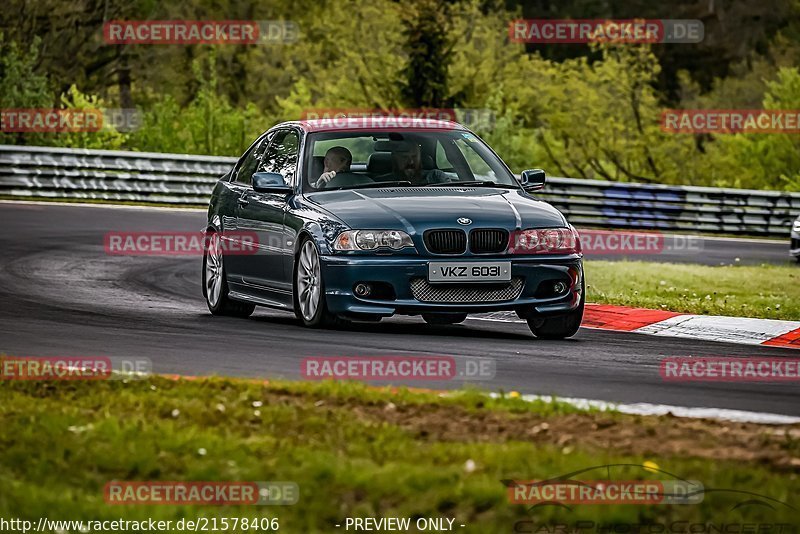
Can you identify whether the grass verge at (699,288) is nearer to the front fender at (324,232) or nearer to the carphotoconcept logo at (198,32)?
the front fender at (324,232)

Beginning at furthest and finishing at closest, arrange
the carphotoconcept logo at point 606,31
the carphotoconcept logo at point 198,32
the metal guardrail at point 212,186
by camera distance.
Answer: the carphotoconcept logo at point 198,32
the carphotoconcept logo at point 606,31
the metal guardrail at point 212,186

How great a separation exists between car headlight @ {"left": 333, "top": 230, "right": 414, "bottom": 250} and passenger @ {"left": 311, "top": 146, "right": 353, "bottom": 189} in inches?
46.2

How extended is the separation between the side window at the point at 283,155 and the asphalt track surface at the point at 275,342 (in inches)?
51.0

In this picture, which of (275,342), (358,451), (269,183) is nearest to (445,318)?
(269,183)

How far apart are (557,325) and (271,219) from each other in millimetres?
2542

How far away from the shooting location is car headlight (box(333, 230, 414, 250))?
12.1 m

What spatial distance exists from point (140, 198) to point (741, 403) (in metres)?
22.6

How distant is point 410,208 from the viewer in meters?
12.4

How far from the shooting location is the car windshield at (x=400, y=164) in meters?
13.2

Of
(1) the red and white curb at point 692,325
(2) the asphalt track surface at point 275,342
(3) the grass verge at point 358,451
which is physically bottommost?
(1) the red and white curb at point 692,325

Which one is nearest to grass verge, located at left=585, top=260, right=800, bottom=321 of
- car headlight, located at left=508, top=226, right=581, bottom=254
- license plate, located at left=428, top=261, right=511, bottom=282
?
car headlight, located at left=508, top=226, right=581, bottom=254

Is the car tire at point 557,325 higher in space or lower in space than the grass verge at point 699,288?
higher

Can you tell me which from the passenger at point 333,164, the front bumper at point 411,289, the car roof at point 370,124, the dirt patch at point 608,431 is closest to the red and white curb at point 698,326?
the front bumper at point 411,289

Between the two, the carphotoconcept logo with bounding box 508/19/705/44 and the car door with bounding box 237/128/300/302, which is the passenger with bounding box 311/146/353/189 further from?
the carphotoconcept logo with bounding box 508/19/705/44
